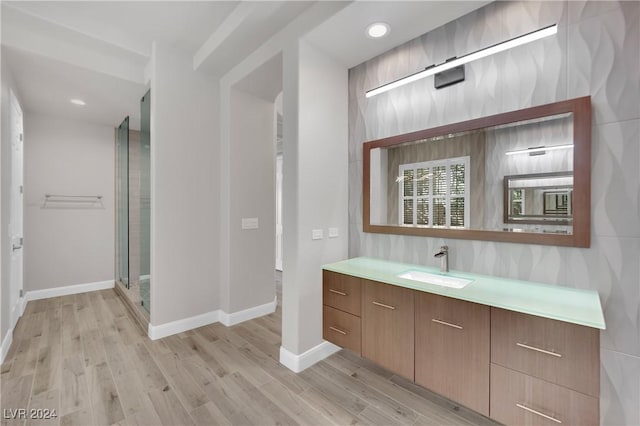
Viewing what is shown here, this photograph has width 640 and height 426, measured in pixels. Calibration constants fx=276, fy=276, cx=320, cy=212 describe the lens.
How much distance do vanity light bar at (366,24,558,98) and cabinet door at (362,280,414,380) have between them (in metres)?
1.59

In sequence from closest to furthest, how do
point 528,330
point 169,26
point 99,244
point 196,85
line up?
point 528,330
point 169,26
point 196,85
point 99,244

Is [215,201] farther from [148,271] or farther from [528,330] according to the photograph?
[528,330]

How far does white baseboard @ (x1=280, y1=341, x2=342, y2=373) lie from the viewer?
2.22m

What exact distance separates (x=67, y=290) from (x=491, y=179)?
5.58m

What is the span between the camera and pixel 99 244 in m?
4.43

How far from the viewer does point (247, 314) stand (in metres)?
3.23

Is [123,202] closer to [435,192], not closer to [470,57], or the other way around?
[435,192]

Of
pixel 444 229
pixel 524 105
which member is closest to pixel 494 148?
pixel 524 105

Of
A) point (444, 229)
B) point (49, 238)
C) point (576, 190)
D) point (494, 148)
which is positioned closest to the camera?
point (576, 190)

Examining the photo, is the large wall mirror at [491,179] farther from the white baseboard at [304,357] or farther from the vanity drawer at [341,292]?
the white baseboard at [304,357]

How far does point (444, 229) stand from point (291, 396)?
161 centimetres

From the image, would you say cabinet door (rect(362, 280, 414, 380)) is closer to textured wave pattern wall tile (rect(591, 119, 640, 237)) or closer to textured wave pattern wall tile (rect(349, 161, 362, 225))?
textured wave pattern wall tile (rect(349, 161, 362, 225))

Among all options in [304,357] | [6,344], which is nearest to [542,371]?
[304,357]

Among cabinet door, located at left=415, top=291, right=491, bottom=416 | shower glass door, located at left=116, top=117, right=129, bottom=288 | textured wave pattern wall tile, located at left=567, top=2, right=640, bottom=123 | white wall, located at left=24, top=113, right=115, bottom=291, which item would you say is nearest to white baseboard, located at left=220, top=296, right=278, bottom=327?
shower glass door, located at left=116, top=117, right=129, bottom=288
